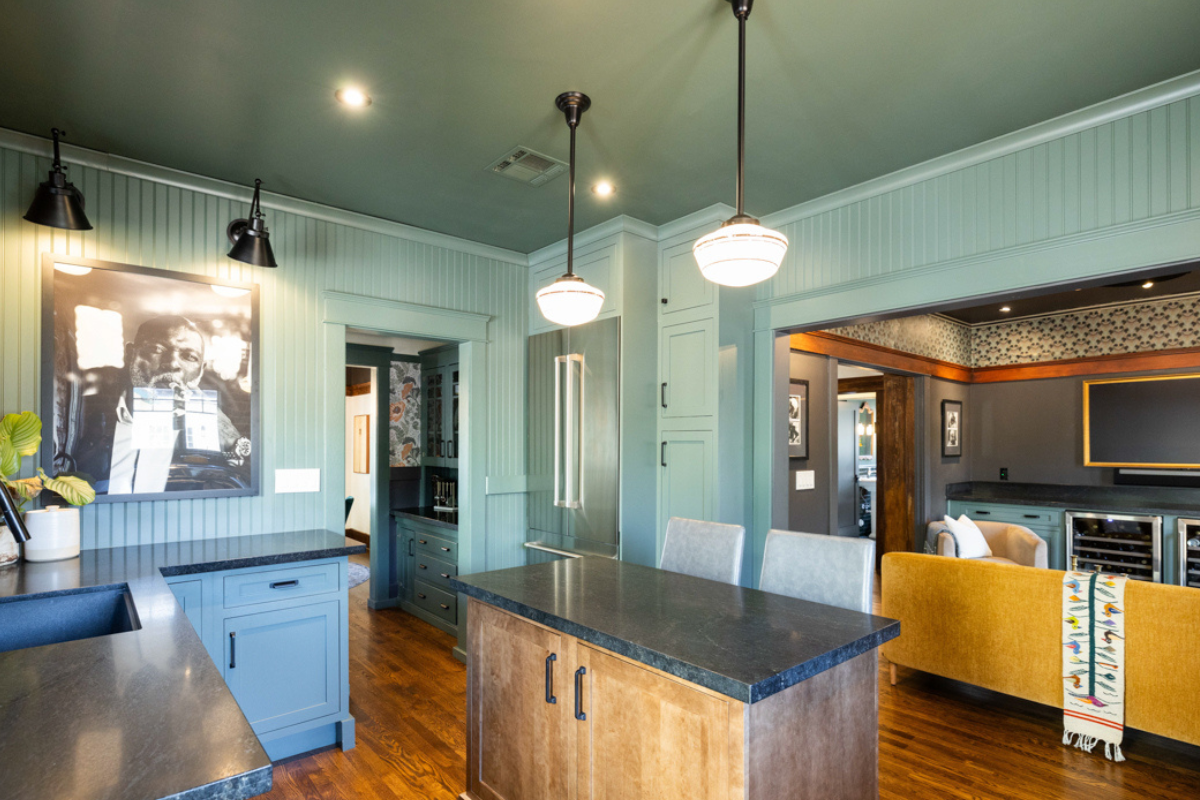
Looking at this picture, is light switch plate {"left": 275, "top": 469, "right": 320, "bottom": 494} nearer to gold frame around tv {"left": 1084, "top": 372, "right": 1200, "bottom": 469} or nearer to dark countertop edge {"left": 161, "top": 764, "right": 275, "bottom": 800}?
dark countertop edge {"left": 161, "top": 764, "right": 275, "bottom": 800}

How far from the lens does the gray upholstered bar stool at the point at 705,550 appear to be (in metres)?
2.47

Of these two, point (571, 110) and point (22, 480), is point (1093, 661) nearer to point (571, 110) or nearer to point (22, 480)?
point (571, 110)

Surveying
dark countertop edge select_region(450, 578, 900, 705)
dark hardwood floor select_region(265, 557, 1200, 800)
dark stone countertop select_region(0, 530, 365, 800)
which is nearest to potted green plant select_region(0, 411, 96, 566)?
dark stone countertop select_region(0, 530, 365, 800)

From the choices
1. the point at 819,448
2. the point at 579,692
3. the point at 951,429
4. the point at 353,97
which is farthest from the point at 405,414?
the point at 951,429

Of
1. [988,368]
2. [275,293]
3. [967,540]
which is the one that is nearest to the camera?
[275,293]

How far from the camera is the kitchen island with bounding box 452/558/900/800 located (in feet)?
4.78

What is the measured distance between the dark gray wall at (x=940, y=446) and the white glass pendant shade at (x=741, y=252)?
513cm

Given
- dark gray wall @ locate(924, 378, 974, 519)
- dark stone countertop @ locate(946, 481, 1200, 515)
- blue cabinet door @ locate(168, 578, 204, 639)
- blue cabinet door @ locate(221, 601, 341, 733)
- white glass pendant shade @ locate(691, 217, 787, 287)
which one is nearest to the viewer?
white glass pendant shade @ locate(691, 217, 787, 287)

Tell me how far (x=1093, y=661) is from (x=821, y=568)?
1.66 metres

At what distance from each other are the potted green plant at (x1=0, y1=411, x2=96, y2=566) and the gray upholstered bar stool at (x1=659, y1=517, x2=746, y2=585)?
94.7 inches

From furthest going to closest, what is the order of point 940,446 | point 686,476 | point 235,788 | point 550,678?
point 940,446 → point 686,476 → point 550,678 → point 235,788

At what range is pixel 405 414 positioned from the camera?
5.98 m

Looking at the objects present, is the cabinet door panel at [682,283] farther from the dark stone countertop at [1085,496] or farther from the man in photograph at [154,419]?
the dark stone countertop at [1085,496]

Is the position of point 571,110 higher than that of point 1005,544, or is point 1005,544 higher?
point 571,110
